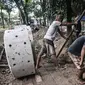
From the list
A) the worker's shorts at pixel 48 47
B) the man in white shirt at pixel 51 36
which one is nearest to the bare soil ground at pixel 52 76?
the man in white shirt at pixel 51 36

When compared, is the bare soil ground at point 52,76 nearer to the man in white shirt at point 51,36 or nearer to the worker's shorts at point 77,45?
the man in white shirt at point 51,36

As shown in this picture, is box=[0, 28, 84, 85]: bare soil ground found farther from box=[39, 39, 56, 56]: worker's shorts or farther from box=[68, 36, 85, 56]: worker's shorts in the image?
box=[68, 36, 85, 56]: worker's shorts

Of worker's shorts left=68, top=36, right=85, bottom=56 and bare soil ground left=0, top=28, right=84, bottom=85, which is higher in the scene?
worker's shorts left=68, top=36, right=85, bottom=56

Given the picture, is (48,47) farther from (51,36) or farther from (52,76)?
(52,76)

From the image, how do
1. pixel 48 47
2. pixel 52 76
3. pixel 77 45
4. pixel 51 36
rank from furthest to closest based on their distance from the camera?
pixel 48 47, pixel 51 36, pixel 52 76, pixel 77 45

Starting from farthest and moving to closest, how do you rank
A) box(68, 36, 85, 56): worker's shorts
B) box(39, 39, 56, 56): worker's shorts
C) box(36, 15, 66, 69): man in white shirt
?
box(39, 39, 56, 56): worker's shorts < box(36, 15, 66, 69): man in white shirt < box(68, 36, 85, 56): worker's shorts

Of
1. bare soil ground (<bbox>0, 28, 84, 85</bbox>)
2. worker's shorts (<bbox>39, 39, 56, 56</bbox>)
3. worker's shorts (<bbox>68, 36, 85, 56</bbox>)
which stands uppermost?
worker's shorts (<bbox>68, 36, 85, 56</bbox>)

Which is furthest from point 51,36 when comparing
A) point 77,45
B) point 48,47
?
point 77,45

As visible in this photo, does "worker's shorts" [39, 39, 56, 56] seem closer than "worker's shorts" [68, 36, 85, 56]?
No

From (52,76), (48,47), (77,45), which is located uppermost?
(77,45)

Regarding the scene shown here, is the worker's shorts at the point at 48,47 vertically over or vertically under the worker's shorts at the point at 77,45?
under

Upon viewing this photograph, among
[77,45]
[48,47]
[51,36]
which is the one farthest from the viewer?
[48,47]

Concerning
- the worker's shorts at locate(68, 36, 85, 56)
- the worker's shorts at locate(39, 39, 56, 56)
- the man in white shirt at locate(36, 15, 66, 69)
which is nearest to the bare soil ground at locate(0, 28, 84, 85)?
the man in white shirt at locate(36, 15, 66, 69)

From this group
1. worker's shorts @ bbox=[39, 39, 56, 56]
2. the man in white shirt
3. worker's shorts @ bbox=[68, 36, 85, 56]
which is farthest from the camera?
worker's shorts @ bbox=[39, 39, 56, 56]
